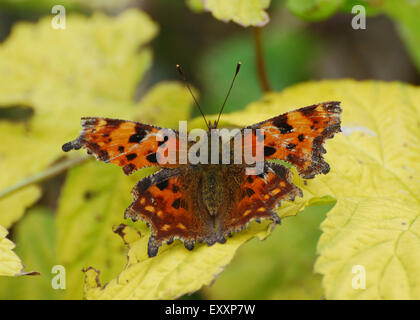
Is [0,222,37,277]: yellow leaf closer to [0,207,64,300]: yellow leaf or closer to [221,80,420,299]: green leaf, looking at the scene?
[221,80,420,299]: green leaf

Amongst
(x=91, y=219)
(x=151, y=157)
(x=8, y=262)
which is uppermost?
(x=151, y=157)

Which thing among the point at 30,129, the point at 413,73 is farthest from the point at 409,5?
the point at 30,129

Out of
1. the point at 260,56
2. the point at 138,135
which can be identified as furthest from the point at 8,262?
the point at 260,56

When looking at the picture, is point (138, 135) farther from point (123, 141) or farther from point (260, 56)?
point (260, 56)

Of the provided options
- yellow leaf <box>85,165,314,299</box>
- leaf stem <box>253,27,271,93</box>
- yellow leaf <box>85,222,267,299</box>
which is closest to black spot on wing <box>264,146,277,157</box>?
yellow leaf <box>85,165,314,299</box>

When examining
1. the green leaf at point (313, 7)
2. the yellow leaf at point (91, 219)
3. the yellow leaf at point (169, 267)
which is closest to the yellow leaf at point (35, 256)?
the yellow leaf at point (91, 219)
